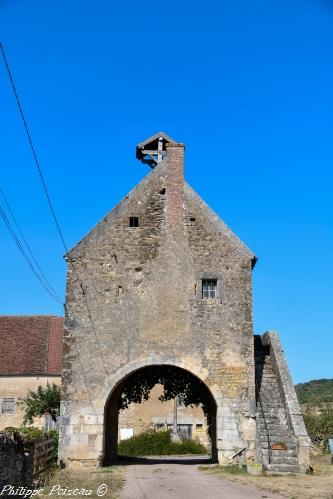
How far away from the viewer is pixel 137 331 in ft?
56.6

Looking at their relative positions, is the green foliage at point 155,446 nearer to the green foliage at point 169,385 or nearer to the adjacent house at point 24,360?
the adjacent house at point 24,360

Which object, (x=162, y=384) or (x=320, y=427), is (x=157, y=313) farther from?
(x=320, y=427)

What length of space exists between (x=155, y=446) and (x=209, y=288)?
744 inches

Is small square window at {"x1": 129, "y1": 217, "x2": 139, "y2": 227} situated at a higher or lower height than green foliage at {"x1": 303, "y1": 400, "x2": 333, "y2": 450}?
higher

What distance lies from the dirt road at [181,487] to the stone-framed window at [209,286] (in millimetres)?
5318

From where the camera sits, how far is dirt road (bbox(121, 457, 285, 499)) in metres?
11.5

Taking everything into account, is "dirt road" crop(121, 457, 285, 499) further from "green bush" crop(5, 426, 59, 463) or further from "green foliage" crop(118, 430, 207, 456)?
"green foliage" crop(118, 430, 207, 456)

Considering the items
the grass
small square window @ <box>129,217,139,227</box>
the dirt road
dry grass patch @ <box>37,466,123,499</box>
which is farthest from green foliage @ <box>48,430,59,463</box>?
small square window @ <box>129,217,139,227</box>

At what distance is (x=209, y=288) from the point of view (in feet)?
58.5

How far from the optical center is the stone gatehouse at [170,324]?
1655 centimetres

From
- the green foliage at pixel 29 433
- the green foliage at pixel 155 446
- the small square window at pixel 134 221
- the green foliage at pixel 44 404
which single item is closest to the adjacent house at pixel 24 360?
the green foliage at pixel 44 404

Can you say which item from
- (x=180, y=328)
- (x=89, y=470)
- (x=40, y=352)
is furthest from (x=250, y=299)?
(x=40, y=352)

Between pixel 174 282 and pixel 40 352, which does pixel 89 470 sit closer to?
pixel 174 282

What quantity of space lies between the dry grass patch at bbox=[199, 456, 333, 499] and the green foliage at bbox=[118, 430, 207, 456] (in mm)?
16964
